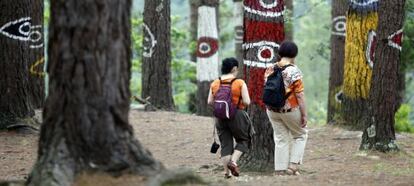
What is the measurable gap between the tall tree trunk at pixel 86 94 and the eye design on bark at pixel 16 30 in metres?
6.66

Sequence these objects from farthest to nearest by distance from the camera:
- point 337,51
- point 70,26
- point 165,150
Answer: point 337,51, point 165,150, point 70,26

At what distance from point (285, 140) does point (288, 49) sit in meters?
1.14

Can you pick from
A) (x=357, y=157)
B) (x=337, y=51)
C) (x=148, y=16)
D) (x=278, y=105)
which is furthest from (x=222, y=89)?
(x=148, y=16)

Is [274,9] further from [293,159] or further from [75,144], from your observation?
[75,144]

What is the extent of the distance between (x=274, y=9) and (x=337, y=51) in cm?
623

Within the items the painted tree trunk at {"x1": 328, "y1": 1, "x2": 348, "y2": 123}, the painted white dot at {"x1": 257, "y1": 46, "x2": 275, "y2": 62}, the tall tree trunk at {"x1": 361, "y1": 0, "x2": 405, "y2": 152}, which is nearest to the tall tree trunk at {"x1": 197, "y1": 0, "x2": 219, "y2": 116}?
the painted tree trunk at {"x1": 328, "y1": 1, "x2": 348, "y2": 123}

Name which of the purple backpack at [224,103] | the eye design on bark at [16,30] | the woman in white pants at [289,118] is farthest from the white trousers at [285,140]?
the eye design on bark at [16,30]

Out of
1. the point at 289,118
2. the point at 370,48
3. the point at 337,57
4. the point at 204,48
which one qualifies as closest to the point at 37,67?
the point at 204,48

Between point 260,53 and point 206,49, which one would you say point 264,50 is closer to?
point 260,53

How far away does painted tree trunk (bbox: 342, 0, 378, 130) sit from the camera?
12266 millimetres

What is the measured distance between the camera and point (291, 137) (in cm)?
889

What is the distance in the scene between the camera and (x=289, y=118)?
8.61 meters

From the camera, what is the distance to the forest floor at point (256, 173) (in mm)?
8461

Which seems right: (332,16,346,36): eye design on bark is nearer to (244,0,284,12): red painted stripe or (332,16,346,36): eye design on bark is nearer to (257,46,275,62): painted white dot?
(244,0,284,12): red painted stripe
